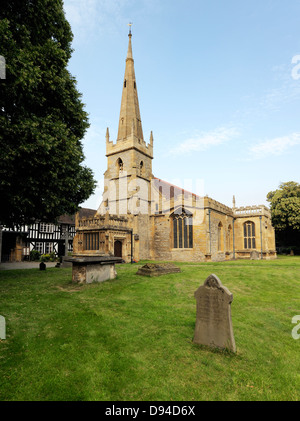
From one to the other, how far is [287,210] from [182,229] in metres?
22.1

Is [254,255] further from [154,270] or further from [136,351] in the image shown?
[136,351]

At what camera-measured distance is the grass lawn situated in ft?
12.6

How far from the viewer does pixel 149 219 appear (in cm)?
2984

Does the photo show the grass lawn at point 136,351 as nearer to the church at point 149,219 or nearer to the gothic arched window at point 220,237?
the church at point 149,219

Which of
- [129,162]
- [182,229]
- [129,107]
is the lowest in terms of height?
[182,229]

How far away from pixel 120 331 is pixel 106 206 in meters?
27.7

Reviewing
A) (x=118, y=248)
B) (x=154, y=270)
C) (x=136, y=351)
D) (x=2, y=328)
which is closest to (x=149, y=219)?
(x=118, y=248)

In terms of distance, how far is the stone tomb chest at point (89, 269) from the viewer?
36.8 feet

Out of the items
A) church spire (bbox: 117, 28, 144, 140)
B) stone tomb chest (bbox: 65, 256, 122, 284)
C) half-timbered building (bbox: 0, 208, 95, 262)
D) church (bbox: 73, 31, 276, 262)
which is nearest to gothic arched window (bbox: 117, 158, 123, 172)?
church (bbox: 73, 31, 276, 262)

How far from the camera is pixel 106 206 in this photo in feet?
108

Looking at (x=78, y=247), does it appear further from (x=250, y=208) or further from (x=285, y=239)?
(x=285, y=239)

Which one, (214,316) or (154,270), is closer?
(214,316)

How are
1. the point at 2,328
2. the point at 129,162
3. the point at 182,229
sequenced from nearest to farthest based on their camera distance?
1. the point at 2,328
2. the point at 182,229
3. the point at 129,162

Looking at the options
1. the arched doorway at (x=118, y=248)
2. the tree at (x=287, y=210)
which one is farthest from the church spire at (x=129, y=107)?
the tree at (x=287, y=210)
